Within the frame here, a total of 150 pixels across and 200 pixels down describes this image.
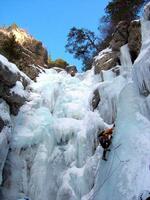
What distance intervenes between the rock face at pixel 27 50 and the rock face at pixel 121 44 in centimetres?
354

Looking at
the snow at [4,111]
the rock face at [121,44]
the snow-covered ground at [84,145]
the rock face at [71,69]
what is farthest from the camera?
the rock face at [71,69]

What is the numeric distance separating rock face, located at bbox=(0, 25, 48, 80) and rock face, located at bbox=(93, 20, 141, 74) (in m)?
3.54

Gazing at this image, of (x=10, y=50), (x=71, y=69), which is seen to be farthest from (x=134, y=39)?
(x=71, y=69)

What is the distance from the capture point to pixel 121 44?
597 inches

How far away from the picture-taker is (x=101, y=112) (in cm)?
1192

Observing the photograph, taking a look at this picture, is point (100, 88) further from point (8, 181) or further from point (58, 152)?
point (8, 181)

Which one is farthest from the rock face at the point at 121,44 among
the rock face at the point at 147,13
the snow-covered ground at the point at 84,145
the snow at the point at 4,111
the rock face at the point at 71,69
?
the rock face at the point at 71,69

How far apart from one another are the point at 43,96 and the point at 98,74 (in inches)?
115

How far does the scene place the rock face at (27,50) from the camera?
1773 cm

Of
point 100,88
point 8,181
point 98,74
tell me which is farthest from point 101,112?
point 98,74

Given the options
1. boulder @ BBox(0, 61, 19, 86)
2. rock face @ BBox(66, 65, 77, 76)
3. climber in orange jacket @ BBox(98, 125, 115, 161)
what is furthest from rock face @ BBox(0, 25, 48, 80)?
climber in orange jacket @ BBox(98, 125, 115, 161)

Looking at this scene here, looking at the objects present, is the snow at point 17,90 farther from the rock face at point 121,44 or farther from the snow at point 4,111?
the rock face at point 121,44

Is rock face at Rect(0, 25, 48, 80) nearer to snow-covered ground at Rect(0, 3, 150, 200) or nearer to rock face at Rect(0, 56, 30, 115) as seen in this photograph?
snow-covered ground at Rect(0, 3, 150, 200)

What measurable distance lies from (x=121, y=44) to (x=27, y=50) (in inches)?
271
